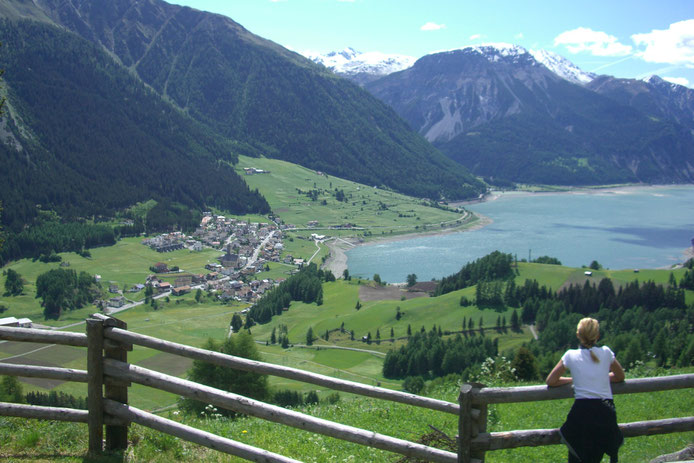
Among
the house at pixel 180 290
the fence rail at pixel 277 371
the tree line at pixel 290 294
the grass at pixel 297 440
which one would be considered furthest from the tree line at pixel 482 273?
the fence rail at pixel 277 371

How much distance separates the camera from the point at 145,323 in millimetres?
71562

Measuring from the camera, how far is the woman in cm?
483

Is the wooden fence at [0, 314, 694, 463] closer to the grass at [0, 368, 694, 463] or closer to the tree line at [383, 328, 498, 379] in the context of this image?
the grass at [0, 368, 694, 463]

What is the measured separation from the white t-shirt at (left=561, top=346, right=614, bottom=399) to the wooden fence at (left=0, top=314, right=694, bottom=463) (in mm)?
155

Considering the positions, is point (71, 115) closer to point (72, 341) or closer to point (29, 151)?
point (29, 151)

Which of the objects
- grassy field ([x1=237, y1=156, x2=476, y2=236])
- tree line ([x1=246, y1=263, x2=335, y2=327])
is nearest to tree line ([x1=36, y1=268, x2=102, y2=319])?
tree line ([x1=246, y1=263, x2=335, y2=327])

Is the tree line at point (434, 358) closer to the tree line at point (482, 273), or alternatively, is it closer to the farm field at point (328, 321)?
the farm field at point (328, 321)

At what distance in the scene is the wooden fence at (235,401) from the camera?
16.5 feet

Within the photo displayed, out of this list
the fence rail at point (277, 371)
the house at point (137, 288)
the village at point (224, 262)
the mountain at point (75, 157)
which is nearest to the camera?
the fence rail at point (277, 371)

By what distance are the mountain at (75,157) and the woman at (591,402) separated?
428 ft

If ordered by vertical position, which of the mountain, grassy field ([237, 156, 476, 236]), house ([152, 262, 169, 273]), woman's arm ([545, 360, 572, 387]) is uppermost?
the mountain

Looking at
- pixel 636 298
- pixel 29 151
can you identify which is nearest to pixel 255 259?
pixel 636 298

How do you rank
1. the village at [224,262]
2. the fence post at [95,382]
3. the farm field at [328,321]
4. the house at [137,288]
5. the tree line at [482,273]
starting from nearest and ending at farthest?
the fence post at [95,382] → the farm field at [328,321] → the tree line at [482,273] → the house at [137,288] → the village at [224,262]

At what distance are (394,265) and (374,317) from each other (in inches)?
1524
